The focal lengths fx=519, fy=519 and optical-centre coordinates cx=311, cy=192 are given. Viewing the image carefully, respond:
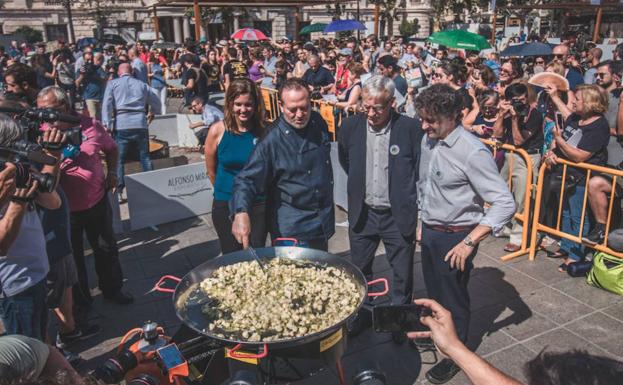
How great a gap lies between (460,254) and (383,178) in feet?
2.79

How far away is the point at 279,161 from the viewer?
367 cm

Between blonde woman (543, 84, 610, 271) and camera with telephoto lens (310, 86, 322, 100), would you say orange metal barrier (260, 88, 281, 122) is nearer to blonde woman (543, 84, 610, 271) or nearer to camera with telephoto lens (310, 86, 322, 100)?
camera with telephoto lens (310, 86, 322, 100)

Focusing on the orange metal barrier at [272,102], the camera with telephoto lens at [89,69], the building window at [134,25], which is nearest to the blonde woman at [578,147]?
the orange metal barrier at [272,102]

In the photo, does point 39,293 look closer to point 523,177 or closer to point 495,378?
point 495,378

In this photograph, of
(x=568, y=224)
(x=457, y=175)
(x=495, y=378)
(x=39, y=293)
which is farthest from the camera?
(x=568, y=224)

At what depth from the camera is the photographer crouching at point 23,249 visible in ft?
8.91

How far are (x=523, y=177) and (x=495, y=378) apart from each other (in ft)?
14.6

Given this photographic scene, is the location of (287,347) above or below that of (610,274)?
above

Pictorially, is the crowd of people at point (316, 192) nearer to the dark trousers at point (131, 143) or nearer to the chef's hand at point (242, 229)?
the chef's hand at point (242, 229)

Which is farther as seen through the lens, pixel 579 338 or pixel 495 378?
pixel 579 338

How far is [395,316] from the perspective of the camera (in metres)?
2.37

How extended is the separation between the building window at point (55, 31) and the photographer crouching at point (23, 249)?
59528 millimetres

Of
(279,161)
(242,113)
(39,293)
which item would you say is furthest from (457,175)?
(39,293)

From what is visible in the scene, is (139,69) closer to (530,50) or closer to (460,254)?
(530,50)
